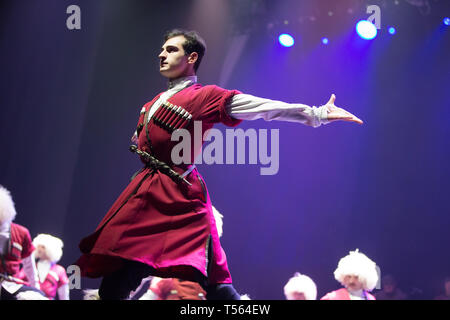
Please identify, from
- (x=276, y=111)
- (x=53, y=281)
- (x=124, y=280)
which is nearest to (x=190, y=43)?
(x=276, y=111)

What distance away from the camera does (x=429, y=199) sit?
524 centimetres

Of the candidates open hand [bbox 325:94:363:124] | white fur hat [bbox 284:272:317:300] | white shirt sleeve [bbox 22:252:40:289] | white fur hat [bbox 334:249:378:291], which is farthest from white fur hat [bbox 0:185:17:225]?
white fur hat [bbox 334:249:378:291]

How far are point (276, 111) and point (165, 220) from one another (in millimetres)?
675

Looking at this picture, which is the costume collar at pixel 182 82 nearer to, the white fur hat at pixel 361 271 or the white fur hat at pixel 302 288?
the white fur hat at pixel 361 271

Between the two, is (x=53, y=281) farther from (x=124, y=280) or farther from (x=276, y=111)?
(x=276, y=111)

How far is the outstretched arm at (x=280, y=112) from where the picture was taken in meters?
2.10

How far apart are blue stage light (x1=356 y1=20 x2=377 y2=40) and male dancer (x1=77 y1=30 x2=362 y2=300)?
11.1 ft

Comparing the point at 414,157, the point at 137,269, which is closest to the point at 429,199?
the point at 414,157

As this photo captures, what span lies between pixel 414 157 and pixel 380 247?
1.06 meters

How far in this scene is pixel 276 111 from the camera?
6.91 ft

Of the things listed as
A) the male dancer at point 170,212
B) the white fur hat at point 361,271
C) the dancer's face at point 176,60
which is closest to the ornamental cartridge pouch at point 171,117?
the male dancer at point 170,212

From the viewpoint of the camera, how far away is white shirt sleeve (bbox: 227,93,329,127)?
6.90 feet

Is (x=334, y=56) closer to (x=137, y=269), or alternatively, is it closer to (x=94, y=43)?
(x=94, y=43)

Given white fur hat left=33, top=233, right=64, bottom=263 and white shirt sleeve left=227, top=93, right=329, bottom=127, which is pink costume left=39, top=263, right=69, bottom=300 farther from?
white shirt sleeve left=227, top=93, right=329, bottom=127
